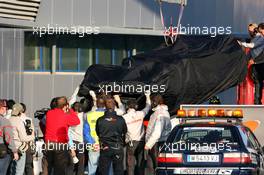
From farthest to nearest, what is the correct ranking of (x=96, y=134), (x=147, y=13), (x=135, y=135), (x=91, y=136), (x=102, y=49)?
(x=102, y=49) < (x=147, y=13) < (x=135, y=135) < (x=91, y=136) < (x=96, y=134)

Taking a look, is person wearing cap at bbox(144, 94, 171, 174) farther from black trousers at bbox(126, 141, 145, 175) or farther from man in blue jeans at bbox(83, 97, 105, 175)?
man in blue jeans at bbox(83, 97, 105, 175)

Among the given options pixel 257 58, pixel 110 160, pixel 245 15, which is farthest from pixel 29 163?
pixel 245 15

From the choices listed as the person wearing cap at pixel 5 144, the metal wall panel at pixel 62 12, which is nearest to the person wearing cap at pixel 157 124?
the person wearing cap at pixel 5 144

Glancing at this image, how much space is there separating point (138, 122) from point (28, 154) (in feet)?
8.44

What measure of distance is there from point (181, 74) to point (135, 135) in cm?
168

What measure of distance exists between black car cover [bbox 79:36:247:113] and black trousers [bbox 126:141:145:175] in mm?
1069

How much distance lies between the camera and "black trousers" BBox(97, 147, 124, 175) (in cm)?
1909

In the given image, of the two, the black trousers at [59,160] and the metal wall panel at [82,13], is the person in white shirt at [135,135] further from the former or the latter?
the metal wall panel at [82,13]

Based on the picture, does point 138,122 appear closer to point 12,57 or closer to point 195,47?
point 195,47

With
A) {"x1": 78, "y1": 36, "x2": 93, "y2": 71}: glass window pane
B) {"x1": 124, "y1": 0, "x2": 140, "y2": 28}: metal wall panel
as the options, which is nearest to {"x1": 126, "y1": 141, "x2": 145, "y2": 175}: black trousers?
{"x1": 124, "y1": 0, "x2": 140, "y2": 28}: metal wall panel

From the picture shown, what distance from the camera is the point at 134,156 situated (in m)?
21.0

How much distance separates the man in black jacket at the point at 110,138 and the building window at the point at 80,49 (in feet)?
41.0

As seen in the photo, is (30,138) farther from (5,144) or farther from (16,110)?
(5,144)

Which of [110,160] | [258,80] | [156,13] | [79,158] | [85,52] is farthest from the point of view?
[85,52]
